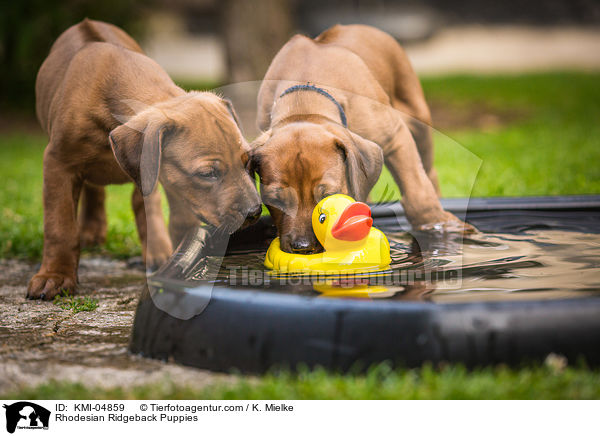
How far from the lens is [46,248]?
4238 mm

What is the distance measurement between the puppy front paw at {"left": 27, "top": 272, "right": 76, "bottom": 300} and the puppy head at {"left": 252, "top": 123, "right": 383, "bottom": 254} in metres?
1.29

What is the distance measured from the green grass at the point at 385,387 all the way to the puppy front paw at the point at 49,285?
150 centimetres

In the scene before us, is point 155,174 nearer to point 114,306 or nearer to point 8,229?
point 114,306

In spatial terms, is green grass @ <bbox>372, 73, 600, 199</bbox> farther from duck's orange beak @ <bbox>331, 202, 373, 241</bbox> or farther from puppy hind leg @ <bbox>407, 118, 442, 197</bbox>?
duck's orange beak @ <bbox>331, 202, 373, 241</bbox>

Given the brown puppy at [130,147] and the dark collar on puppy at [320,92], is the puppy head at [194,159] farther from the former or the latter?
the dark collar on puppy at [320,92]

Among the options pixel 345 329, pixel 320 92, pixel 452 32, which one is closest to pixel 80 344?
pixel 345 329

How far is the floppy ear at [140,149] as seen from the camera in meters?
3.79

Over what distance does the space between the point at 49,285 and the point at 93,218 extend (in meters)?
1.63

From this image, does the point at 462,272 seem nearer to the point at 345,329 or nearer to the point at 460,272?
the point at 460,272

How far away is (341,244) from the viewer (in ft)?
11.5

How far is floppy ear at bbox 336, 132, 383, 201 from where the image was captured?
3879mm
